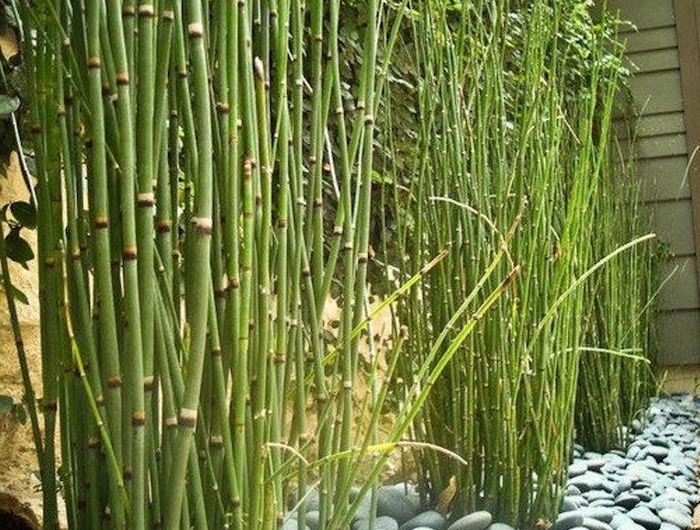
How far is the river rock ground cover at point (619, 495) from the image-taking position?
4.69ft

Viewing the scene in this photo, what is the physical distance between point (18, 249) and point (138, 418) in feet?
1.93

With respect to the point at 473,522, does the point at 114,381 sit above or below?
above

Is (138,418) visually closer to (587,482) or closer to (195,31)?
(195,31)

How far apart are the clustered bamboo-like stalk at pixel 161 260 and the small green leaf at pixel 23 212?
1.24ft

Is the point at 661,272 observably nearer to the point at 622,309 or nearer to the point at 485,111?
the point at 622,309

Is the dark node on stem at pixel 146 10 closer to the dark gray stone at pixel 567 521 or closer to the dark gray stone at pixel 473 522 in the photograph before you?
the dark gray stone at pixel 473 522

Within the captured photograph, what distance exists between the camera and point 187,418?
0.68 meters

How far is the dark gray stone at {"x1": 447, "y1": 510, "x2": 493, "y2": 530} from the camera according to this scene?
1.39 metres

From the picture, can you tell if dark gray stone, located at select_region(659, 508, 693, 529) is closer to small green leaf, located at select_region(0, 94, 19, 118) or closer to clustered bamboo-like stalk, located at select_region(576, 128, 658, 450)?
clustered bamboo-like stalk, located at select_region(576, 128, 658, 450)

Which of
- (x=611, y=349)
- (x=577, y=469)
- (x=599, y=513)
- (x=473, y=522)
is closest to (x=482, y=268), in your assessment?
(x=473, y=522)

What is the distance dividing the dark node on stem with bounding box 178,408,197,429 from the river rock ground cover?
14.8 inches

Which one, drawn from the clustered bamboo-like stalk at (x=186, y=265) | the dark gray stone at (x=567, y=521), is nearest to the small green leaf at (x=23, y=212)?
the clustered bamboo-like stalk at (x=186, y=265)

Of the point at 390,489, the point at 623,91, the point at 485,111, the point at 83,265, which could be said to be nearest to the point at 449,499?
the point at 390,489

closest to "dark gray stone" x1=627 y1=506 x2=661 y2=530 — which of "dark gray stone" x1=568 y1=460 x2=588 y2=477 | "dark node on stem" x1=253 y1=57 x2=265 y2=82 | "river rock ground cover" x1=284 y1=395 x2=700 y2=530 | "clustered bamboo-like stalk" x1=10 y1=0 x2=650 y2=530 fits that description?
"river rock ground cover" x1=284 y1=395 x2=700 y2=530
